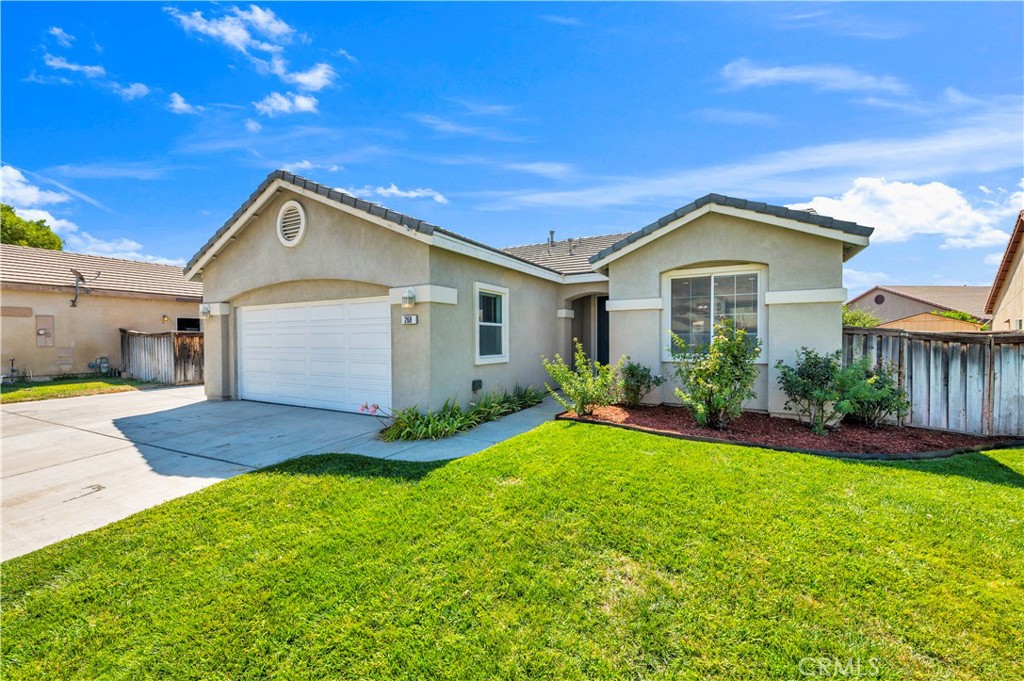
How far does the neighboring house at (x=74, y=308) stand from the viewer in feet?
49.7

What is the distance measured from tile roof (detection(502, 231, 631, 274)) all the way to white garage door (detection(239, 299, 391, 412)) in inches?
215

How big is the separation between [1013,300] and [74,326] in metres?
35.6

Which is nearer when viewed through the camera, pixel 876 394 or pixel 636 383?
pixel 876 394

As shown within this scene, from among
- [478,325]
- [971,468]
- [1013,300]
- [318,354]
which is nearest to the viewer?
[971,468]

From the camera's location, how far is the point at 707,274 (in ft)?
29.5

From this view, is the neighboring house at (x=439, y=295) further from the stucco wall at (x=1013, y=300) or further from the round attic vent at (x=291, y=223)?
the stucco wall at (x=1013, y=300)

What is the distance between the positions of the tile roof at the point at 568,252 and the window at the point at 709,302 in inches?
156

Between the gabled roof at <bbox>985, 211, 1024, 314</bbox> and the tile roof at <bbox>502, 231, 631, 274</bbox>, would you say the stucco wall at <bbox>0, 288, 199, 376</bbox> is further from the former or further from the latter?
the gabled roof at <bbox>985, 211, 1024, 314</bbox>

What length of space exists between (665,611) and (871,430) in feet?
22.0

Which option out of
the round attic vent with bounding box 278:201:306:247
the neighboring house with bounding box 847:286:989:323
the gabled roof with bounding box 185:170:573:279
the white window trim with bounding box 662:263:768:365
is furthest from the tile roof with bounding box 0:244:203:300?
the neighboring house with bounding box 847:286:989:323

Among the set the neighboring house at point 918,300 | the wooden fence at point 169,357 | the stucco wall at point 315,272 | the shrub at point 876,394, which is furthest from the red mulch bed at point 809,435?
the neighboring house at point 918,300

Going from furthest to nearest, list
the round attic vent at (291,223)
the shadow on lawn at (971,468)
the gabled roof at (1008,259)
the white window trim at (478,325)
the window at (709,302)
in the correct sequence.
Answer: the gabled roof at (1008,259) < the round attic vent at (291,223) < the white window trim at (478,325) < the window at (709,302) < the shadow on lawn at (971,468)

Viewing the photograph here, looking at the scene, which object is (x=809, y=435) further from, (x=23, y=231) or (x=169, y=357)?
(x=23, y=231)
